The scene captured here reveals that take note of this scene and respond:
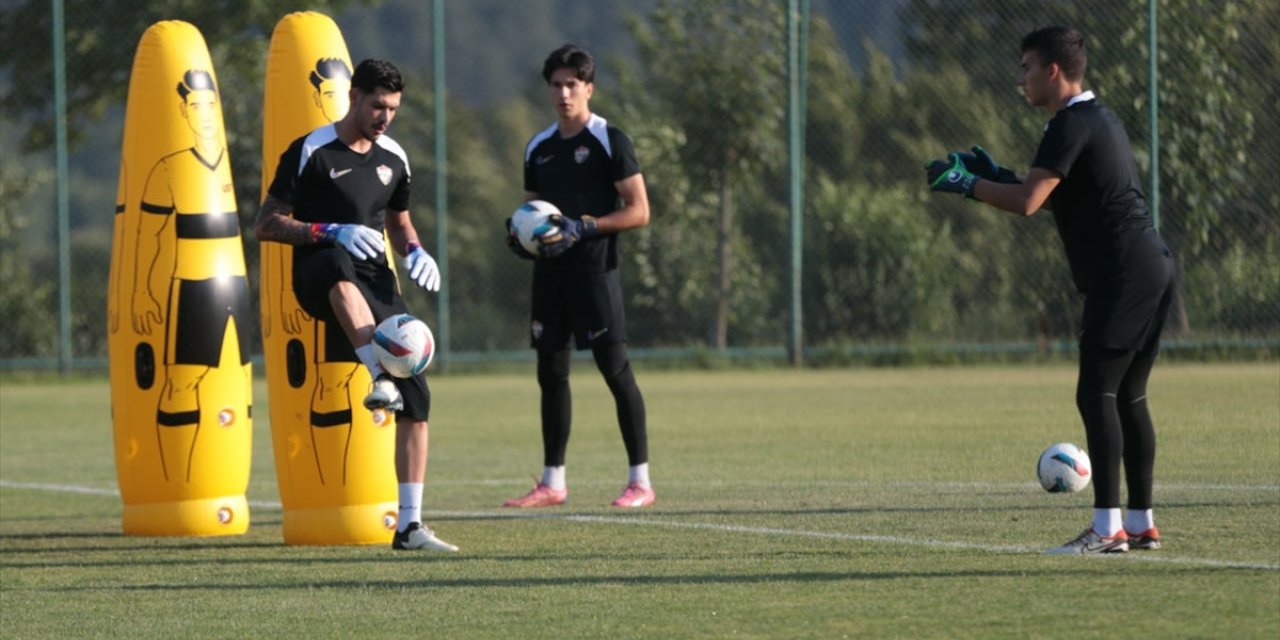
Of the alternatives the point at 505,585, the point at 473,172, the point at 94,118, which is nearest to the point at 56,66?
the point at 94,118

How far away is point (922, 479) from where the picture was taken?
442 inches

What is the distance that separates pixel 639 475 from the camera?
10.6m

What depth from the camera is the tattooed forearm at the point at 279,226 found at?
28.9 ft

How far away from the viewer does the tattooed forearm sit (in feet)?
28.9

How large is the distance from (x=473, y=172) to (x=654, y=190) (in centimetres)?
2411

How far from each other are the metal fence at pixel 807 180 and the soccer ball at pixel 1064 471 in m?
11.3

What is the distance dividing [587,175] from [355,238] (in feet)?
8.05

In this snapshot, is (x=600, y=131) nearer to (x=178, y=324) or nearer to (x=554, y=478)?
(x=554, y=478)

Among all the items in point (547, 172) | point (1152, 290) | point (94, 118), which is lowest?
point (1152, 290)

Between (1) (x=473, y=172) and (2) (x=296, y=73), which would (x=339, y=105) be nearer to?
(2) (x=296, y=73)

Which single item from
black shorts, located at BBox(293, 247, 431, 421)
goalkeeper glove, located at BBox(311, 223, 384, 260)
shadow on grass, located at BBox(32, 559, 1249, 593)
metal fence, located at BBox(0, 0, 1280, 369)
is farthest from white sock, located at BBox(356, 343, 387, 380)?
metal fence, located at BBox(0, 0, 1280, 369)

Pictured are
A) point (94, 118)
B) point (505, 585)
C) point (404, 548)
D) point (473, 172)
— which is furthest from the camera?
point (473, 172)

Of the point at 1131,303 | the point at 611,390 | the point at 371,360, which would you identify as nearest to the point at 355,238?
the point at 371,360

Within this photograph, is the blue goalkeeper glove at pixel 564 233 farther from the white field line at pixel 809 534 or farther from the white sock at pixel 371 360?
the white sock at pixel 371 360
